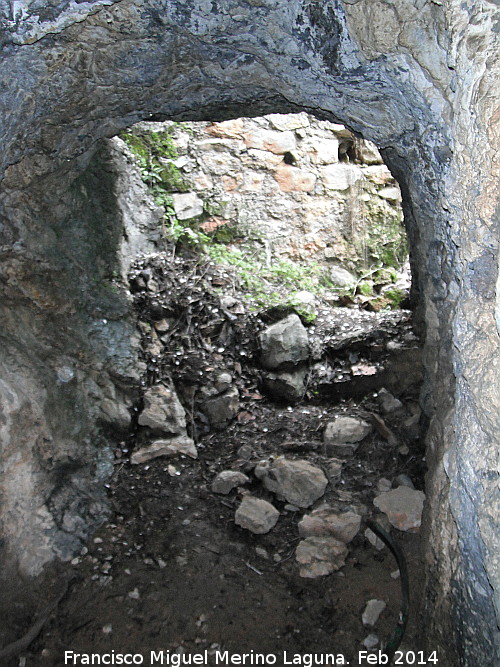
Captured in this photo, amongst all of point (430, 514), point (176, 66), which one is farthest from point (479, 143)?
point (430, 514)

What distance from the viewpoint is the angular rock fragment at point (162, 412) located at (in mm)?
3037

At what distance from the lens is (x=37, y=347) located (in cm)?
251

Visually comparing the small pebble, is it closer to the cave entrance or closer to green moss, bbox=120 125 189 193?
the cave entrance

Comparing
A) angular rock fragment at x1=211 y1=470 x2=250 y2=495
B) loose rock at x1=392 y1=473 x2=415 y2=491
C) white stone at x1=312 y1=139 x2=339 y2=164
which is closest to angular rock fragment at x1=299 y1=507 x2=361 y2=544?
loose rock at x1=392 y1=473 x2=415 y2=491

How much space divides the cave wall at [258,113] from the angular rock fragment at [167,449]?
7.8 inches

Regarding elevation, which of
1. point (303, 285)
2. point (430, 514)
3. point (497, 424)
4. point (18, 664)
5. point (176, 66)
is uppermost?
point (176, 66)

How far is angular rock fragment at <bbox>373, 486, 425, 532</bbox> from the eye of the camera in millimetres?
2369

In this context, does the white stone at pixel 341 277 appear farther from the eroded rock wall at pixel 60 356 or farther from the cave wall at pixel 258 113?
the eroded rock wall at pixel 60 356

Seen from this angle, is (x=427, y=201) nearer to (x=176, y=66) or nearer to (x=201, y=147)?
(x=176, y=66)

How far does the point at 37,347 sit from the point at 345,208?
3.01m

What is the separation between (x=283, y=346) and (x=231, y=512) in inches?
48.7

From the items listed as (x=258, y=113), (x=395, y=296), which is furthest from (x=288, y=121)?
(x=258, y=113)

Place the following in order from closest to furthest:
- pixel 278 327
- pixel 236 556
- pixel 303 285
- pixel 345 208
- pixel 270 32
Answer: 1. pixel 270 32
2. pixel 236 556
3. pixel 278 327
4. pixel 303 285
5. pixel 345 208

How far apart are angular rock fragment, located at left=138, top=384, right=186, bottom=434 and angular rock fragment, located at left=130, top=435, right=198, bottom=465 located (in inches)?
2.3
